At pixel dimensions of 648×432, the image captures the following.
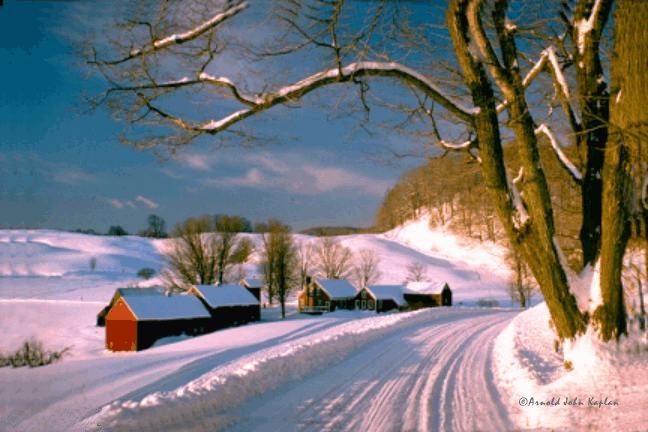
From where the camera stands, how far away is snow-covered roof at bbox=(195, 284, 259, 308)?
43.6 m

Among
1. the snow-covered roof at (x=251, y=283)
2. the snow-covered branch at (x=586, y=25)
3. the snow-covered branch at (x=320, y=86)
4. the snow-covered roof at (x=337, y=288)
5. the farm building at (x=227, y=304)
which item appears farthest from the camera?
the snow-covered roof at (x=251, y=283)

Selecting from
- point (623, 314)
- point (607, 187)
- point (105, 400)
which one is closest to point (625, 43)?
point (607, 187)

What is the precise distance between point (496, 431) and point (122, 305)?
1411 inches

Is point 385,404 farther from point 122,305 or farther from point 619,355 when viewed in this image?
point 122,305

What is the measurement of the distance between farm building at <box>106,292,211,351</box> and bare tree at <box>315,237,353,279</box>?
32.3 m

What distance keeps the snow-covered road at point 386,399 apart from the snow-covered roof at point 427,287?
45.8 m

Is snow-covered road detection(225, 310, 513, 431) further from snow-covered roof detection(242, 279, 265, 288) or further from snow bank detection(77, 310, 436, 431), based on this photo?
snow-covered roof detection(242, 279, 265, 288)

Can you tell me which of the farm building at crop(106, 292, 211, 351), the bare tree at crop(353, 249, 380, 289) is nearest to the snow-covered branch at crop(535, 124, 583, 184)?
the farm building at crop(106, 292, 211, 351)

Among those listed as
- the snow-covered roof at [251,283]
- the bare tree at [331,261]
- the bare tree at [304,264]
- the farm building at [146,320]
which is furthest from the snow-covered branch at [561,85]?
the bare tree at [331,261]

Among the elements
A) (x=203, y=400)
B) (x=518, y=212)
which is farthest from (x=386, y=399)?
(x=518, y=212)

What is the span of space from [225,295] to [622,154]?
4181 centimetres

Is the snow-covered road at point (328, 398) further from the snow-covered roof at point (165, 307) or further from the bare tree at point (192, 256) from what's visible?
the bare tree at point (192, 256)

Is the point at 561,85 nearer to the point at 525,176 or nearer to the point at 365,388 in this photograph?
the point at 525,176

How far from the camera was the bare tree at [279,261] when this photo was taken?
58594 mm
